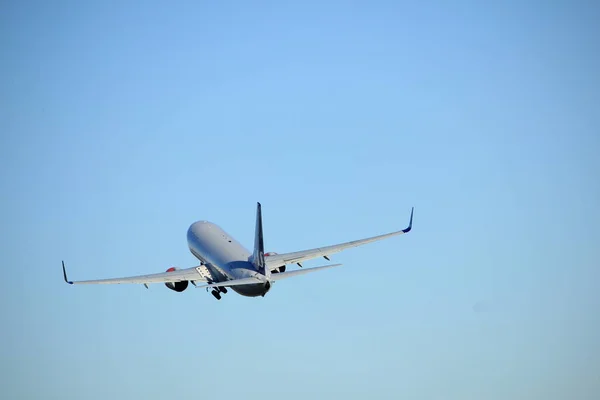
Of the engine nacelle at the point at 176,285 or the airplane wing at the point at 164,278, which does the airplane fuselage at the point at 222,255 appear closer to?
the airplane wing at the point at 164,278

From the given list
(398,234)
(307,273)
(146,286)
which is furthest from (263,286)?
(398,234)

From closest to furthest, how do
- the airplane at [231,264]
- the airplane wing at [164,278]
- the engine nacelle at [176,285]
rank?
the airplane at [231,264], the airplane wing at [164,278], the engine nacelle at [176,285]

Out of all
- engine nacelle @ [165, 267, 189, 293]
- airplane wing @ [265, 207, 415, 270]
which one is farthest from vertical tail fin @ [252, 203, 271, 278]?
engine nacelle @ [165, 267, 189, 293]

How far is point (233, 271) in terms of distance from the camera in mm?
104688

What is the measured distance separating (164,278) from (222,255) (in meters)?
7.83

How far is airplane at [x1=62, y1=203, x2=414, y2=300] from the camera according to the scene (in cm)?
9781

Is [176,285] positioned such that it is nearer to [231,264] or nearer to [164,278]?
[164,278]

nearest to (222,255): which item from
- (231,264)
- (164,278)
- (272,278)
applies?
(231,264)

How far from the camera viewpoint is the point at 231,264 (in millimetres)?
106812

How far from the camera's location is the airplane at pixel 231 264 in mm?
97812

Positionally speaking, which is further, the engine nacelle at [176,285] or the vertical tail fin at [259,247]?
the engine nacelle at [176,285]

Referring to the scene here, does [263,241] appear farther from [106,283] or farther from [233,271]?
[106,283]

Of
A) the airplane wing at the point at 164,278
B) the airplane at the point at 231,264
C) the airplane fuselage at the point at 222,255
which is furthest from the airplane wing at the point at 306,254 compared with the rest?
the airplane wing at the point at 164,278

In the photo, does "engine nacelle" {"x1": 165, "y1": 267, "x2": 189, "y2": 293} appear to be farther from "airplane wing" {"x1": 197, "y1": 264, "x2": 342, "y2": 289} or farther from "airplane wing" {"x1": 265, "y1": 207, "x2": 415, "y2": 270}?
"airplane wing" {"x1": 197, "y1": 264, "x2": 342, "y2": 289}
